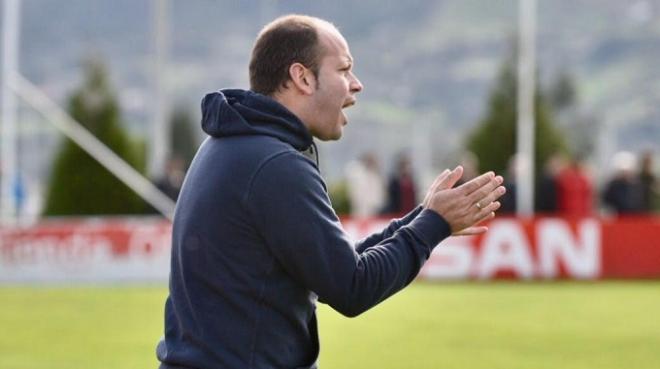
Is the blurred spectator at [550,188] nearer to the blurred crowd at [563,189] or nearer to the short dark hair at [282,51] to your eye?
the blurred crowd at [563,189]

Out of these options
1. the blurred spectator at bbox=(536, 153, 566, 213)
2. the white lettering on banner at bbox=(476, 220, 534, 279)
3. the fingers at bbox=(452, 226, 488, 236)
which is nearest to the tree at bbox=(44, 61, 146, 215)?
the blurred spectator at bbox=(536, 153, 566, 213)

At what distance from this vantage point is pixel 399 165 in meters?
31.8

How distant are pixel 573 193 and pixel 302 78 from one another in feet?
80.7

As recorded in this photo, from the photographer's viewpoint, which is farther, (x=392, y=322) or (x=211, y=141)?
(x=392, y=322)

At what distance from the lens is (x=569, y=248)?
2731 cm

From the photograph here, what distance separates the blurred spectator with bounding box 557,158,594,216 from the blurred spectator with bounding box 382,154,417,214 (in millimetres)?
2671

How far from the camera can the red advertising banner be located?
89.5ft

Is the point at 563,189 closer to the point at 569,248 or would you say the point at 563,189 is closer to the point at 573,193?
the point at 573,193

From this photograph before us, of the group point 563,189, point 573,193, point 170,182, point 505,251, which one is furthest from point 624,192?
point 170,182

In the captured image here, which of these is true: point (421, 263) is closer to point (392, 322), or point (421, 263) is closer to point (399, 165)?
point (392, 322)

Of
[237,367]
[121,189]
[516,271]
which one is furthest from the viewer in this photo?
[121,189]

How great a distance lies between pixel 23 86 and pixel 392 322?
15819 mm

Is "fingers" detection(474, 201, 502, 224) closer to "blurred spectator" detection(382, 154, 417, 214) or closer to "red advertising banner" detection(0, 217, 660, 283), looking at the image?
"red advertising banner" detection(0, 217, 660, 283)

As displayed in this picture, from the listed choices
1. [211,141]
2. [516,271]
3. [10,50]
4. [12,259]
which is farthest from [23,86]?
[211,141]
